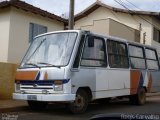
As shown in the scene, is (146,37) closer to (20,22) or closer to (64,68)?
(20,22)

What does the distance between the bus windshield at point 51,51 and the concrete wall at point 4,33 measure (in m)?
6.00

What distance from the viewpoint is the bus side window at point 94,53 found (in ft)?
40.5

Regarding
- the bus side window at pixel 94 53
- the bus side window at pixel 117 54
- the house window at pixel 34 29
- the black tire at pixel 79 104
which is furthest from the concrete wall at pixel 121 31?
the black tire at pixel 79 104

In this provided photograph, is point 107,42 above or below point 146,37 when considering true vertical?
below

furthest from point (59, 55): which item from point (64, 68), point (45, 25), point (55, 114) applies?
point (45, 25)

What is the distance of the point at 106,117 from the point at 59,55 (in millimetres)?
7823

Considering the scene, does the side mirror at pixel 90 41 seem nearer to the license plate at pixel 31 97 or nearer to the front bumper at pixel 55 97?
the front bumper at pixel 55 97

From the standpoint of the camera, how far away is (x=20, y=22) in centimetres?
1938

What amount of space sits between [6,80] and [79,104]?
15.9ft

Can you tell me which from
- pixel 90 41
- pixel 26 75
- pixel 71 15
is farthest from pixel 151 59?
pixel 26 75

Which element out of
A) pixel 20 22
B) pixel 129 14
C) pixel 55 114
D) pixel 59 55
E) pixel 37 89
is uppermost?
pixel 129 14

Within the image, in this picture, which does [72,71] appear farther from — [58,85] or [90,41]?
[90,41]

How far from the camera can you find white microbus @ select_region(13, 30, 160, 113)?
11492 millimetres

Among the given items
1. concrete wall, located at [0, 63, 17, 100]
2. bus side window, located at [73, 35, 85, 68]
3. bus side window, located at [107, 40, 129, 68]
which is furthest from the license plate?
concrete wall, located at [0, 63, 17, 100]
